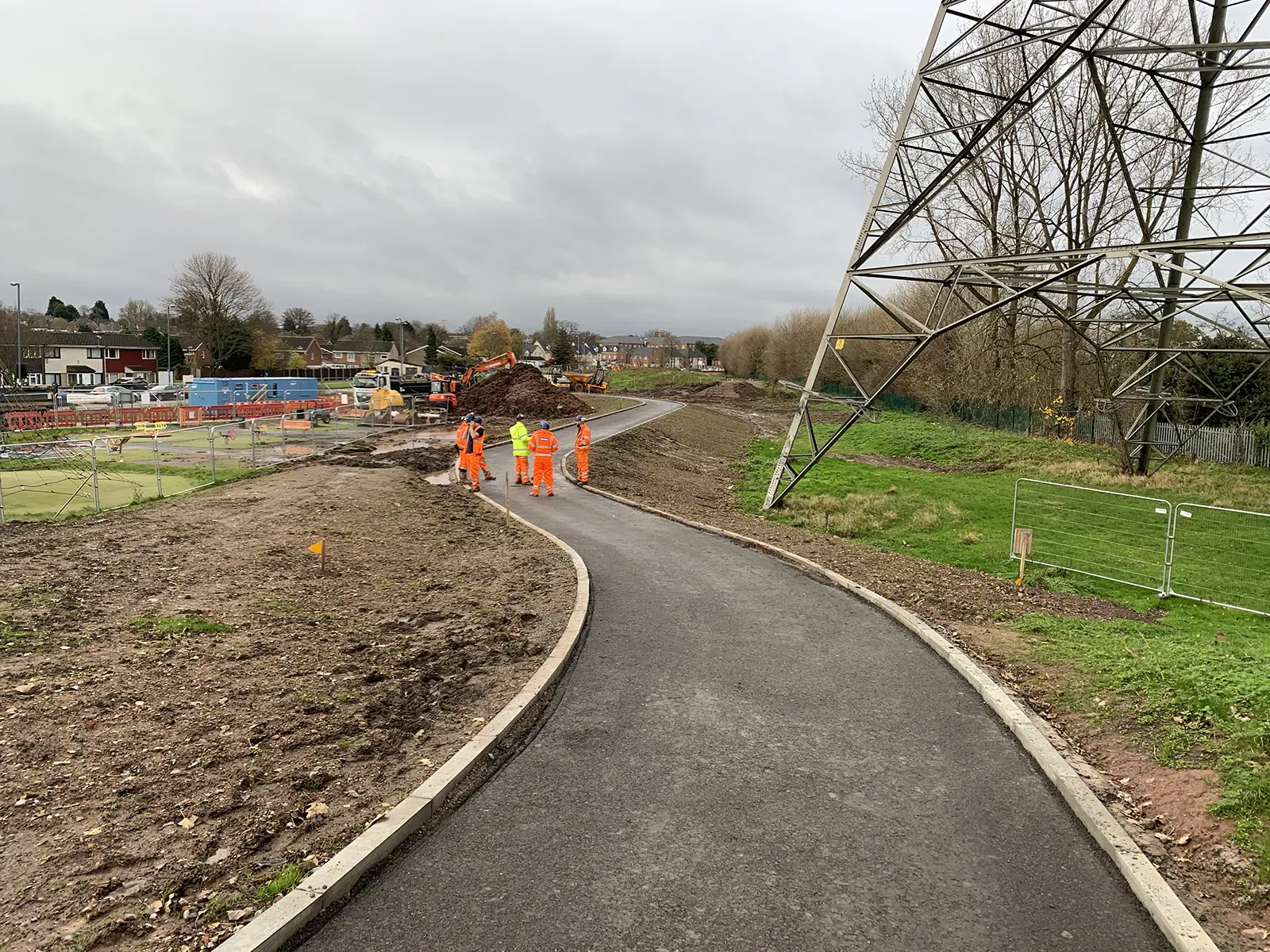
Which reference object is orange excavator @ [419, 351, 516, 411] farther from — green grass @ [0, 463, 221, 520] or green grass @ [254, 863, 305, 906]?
green grass @ [254, 863, 305, 906]

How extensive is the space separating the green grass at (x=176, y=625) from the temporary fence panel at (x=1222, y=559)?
1127 cm

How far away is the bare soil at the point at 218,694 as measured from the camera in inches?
169

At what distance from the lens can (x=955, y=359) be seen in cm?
4166

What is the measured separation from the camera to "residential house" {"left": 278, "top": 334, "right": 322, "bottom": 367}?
9338 cm

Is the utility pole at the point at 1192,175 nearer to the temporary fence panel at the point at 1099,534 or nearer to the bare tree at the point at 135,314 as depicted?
the temporary fence panel at the point at 1099,534

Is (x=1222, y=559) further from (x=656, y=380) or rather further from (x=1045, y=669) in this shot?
(x=656, y=380)

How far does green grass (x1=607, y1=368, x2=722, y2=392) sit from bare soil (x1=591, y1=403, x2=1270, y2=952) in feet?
201

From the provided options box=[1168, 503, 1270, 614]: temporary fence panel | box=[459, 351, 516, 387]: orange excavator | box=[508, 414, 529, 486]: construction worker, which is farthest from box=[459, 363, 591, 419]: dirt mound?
box=[1168, 503, 1270, 614]: temporary fence panel

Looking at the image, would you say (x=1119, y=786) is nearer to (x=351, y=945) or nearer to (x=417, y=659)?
(x=351, y=945)

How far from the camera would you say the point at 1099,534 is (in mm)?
14477

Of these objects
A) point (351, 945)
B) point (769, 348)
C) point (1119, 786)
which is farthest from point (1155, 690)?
point (769, 348)

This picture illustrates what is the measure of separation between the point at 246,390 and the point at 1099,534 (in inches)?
1729

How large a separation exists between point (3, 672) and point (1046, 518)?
53.7 ft

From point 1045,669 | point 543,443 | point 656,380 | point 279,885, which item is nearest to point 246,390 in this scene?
point 543,443
